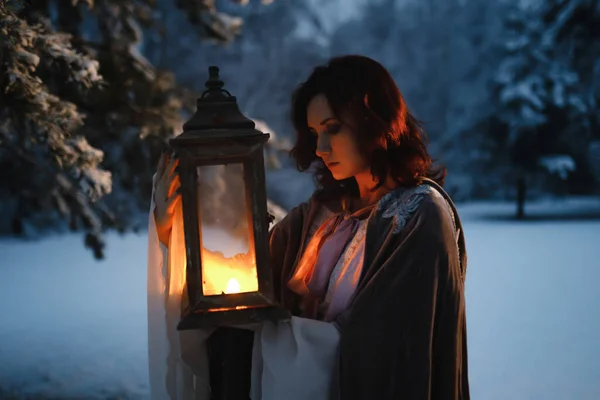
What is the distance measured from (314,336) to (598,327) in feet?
12.9

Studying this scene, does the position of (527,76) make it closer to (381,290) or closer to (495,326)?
(495,326)

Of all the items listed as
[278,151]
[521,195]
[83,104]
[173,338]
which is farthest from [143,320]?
[521,195]

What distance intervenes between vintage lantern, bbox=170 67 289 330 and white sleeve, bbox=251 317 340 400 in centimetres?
8

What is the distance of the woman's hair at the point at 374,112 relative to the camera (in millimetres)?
1484

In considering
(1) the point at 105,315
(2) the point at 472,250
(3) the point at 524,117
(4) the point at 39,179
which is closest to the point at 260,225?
(4) the point at 39,179

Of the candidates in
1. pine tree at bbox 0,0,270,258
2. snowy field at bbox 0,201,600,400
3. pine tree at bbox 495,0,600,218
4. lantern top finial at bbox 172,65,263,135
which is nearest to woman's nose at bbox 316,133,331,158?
lantern top finial at bbox 172,65,263,135

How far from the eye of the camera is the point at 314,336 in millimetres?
1396

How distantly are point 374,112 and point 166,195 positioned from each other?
1.73ft

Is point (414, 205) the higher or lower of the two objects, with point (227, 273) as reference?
higher

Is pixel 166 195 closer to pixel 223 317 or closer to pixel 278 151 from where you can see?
pixel 223 317

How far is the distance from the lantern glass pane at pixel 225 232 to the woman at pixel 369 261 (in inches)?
4.7

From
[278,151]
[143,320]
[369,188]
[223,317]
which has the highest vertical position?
[278,151]

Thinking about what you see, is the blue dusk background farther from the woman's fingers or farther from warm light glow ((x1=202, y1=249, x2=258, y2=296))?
warm light glow ((x1=202, y1=249, x2=258, y2=296))

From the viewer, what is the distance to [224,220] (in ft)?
4.33
